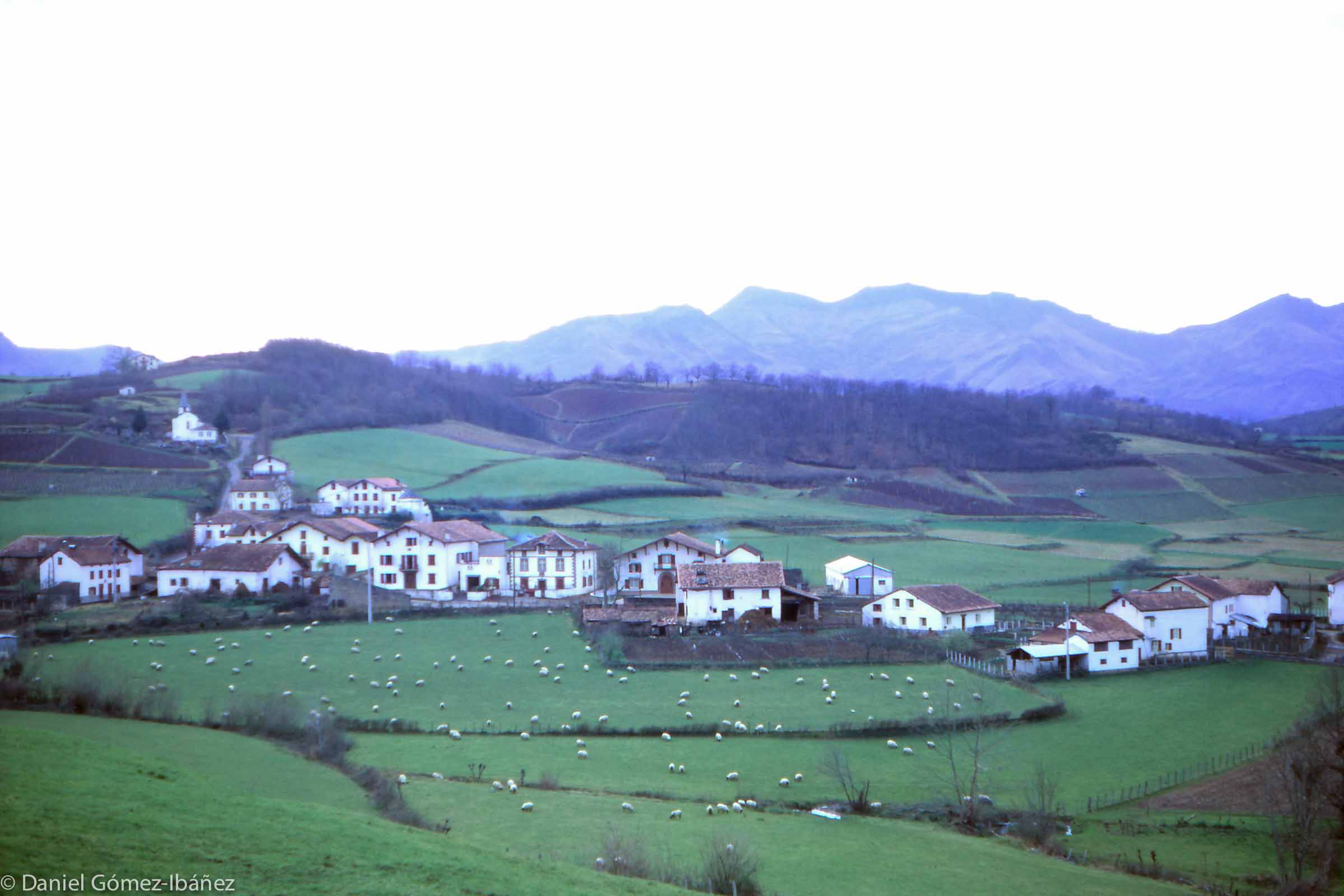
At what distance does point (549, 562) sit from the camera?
49.1 metres

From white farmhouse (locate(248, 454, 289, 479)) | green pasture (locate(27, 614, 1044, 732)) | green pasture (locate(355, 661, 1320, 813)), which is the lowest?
green pasture (locate(355, 661, 1320, 813))

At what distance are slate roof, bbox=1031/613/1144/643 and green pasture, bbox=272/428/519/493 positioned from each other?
47.9m

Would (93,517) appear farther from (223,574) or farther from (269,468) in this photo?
(269,468)

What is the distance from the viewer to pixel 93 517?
53.0 meters

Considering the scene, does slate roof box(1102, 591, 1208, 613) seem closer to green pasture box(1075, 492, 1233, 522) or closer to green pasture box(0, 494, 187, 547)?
green pasture box(1075, 492, 1233, 522)

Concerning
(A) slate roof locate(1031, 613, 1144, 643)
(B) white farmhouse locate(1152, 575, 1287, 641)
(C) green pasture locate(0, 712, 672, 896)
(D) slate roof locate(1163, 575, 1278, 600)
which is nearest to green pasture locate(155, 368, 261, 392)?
(A) slate roof locate(1031, 613, 1144, 643)

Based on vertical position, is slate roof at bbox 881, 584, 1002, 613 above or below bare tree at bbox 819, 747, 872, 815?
above

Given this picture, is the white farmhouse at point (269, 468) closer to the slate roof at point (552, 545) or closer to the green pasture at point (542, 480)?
the green pasture at point (542, 480)

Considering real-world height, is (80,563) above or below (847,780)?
above

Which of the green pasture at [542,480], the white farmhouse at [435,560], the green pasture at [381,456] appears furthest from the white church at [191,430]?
the white farmhouse at [435,560]

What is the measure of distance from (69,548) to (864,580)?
3566cm

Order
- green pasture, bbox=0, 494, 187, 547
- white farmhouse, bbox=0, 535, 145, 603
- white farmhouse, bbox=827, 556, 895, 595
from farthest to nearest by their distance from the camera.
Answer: green pasture, bbox=0, 494, 187, 547 < white farmhouse, bbox=827, 556, 895, 595 < white farmhouse, bbox=0, 535, 145, 603

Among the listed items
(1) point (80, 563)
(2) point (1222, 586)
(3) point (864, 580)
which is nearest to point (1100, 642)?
(2) point (1222, 586)

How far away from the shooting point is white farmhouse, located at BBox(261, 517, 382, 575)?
168 ft
